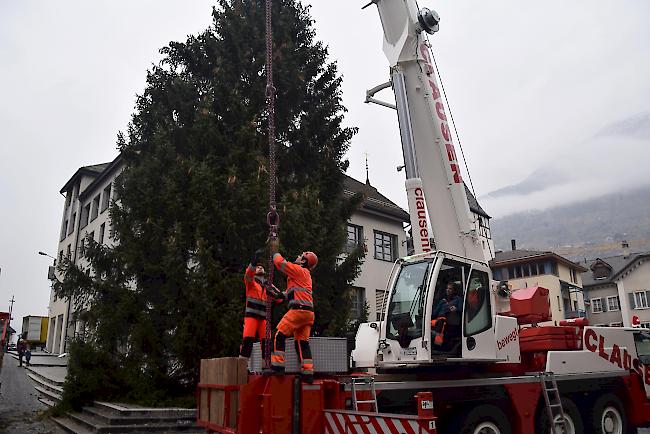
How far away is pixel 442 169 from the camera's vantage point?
373 inches

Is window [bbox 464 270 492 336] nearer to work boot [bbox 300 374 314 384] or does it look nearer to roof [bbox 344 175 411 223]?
work boot [bbox 300 374 314 384]

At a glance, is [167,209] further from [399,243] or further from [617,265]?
[617,265]

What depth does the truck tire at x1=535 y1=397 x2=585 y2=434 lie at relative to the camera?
837 cm

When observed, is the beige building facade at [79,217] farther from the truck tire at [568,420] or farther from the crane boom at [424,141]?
the truck tire at [568,420]

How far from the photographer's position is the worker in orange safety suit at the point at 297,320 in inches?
274

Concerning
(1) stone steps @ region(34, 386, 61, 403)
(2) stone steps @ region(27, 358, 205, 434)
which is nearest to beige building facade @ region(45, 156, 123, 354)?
(1) stone steps @ region(34, 386, 61, 403)

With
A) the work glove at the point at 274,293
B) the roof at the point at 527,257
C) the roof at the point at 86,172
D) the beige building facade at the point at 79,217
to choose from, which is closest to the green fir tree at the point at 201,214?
the work glove at the point at 274,293

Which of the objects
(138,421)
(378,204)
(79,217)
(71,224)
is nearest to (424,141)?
(138,421)

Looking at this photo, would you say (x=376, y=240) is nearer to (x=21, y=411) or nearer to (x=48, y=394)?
(x=48, y=394)

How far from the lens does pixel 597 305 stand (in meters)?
62.1

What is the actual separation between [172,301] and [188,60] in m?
7.08

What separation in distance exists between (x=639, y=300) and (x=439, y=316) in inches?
2286

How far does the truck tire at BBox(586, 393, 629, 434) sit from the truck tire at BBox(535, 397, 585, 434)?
25 cm

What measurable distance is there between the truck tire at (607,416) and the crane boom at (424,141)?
120 inches
